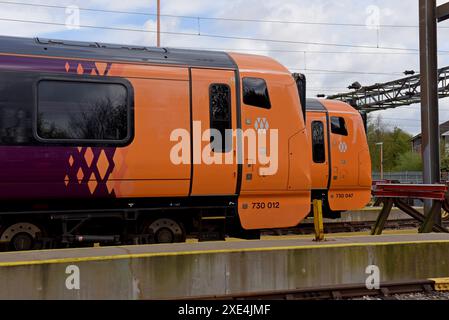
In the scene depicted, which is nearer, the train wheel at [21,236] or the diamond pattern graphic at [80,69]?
the train wheel at [21,236]

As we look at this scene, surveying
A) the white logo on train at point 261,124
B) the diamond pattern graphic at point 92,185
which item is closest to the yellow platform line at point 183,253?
the diamond pattern graphic at point 92,185

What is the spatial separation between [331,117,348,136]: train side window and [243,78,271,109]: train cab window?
564cm

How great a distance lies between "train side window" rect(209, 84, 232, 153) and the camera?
25.2 ft

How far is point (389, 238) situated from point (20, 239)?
5719mm

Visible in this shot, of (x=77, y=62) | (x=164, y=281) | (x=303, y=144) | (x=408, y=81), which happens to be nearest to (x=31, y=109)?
(x=77, y=62)

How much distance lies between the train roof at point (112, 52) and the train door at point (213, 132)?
0.92ft

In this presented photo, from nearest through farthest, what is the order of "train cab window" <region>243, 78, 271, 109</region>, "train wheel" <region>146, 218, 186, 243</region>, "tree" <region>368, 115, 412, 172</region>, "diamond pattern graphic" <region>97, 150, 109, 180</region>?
"diamond pattern graphic" <region>97, 150, 109, 180</region> < "train wheel" <region>146, 218, 186, 243</region> < "train cab window" <region>243, 78, 271, 109</region> < "tree" <region>368, 115, 412, 172</region>

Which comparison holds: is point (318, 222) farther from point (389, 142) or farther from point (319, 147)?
point (389, 142)

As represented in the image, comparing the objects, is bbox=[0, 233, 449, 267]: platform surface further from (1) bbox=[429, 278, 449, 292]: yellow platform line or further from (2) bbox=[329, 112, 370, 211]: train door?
(2) bbox=[329, 112, 370, 211]: train door

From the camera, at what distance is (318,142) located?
42.8ft

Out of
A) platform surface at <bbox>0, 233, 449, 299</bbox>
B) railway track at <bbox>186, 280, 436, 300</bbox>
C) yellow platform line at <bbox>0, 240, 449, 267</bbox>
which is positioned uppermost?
yellow platform line at <bbox>0, 240, 449, 267</bbox>

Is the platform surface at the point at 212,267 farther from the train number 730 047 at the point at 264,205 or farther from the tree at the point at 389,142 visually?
the tree at the point at 389,142

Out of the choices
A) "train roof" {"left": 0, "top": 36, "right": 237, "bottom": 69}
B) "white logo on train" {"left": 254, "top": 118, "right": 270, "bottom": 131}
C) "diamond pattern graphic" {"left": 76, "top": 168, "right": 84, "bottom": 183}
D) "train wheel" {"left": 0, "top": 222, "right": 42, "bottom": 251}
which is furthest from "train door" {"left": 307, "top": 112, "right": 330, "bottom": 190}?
"train wheel" {"left": 0, "top": 222, "right": 42, "bottom": 251}

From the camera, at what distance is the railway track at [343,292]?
243 inches
